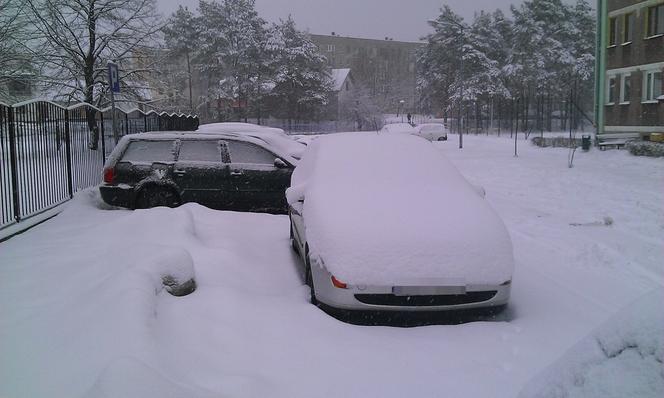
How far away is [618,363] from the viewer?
73.2 inches

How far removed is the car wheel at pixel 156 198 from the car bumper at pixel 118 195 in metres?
0.12

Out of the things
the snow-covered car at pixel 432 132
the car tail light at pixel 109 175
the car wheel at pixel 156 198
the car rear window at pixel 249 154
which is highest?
the snow-covered car at pixel 432 132

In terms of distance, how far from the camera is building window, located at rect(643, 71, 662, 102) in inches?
989

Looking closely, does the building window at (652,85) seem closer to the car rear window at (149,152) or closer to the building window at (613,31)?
the building window at (613,31)

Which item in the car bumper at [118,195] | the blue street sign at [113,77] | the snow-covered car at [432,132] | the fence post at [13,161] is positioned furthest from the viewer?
the snow-covered car at [432,132]

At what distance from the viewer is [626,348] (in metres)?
1.89

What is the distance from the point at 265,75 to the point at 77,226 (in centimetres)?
5169

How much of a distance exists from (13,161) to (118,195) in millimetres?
1623

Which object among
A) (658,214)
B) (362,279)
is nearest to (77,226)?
(362,279)

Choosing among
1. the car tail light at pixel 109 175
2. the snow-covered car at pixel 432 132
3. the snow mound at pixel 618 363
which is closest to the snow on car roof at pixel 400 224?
the snow mound at pixel 618 363

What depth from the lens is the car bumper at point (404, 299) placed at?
177 inches

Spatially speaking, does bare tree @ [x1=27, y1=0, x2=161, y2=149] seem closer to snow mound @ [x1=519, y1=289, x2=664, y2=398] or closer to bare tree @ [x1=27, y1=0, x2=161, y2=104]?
bare tree @ [x1=27, y1=0, x2=161, y2=104]

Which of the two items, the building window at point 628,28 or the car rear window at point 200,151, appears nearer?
the car rear window at point 200,151

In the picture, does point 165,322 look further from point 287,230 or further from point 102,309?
point 287,230
